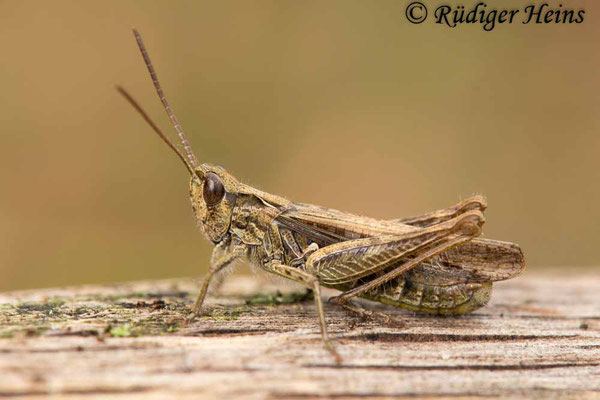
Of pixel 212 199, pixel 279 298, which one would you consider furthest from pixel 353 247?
pixel 212 199

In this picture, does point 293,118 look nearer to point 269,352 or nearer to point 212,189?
point 212,189

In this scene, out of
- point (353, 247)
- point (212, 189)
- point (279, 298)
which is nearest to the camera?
point (353, 247)

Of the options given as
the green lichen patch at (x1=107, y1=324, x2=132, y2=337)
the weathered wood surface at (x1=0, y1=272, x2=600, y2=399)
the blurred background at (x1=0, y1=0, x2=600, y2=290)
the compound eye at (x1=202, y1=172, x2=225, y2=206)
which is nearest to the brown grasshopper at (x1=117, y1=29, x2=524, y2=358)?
the compound eye at (x1=202, y1=172, x2=225, y2=206)

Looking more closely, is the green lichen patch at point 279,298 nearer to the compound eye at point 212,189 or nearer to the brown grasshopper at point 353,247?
the brown grasshopper at point 353,247

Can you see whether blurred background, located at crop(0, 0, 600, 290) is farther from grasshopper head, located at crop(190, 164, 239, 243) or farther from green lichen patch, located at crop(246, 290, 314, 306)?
grasshopper head, located at crop(190, 164, 239, 243)

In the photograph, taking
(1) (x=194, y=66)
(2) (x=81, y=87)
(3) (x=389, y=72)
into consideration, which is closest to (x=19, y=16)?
(2) (x=81, y=87)

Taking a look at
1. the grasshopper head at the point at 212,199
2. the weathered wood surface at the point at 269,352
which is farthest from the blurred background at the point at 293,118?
the weathered wood surface at the point at 269,352
